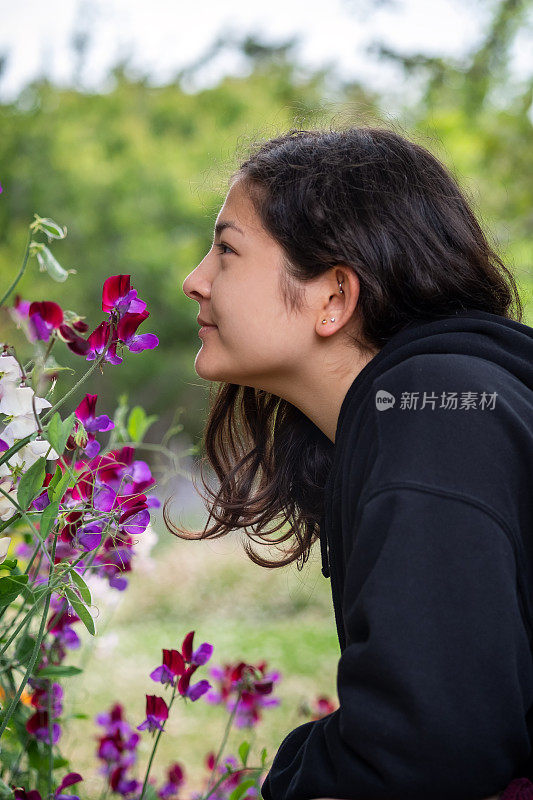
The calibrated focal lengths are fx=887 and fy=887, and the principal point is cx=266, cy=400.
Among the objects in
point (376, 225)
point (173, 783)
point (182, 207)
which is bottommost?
point (173, 783)

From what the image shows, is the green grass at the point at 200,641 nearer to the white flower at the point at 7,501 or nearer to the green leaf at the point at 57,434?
the white flower at the point at 7,501

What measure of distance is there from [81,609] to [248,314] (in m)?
0.49

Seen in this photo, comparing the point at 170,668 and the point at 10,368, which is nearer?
the point at 10,368

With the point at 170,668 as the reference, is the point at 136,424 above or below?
above

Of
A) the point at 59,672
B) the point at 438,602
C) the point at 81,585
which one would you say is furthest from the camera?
the point at 59,672

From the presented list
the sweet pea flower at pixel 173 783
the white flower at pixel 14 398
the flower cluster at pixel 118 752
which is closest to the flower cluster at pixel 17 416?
the white flower at pixel 14 398

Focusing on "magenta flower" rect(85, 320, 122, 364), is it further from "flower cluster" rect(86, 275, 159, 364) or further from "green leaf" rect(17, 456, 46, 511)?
"green leaf" rect(17, 456, 46, 511)

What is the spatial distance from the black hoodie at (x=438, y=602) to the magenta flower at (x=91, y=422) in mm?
363

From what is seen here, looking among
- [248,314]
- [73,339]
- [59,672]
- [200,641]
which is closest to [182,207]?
[200,641]

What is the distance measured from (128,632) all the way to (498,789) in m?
5.06

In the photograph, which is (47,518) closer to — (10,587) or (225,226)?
(10,587)

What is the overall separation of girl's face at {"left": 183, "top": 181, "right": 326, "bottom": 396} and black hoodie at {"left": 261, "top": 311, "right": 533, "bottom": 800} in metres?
0.25

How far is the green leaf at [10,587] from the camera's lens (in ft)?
3.39

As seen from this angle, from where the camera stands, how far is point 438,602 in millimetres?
922
